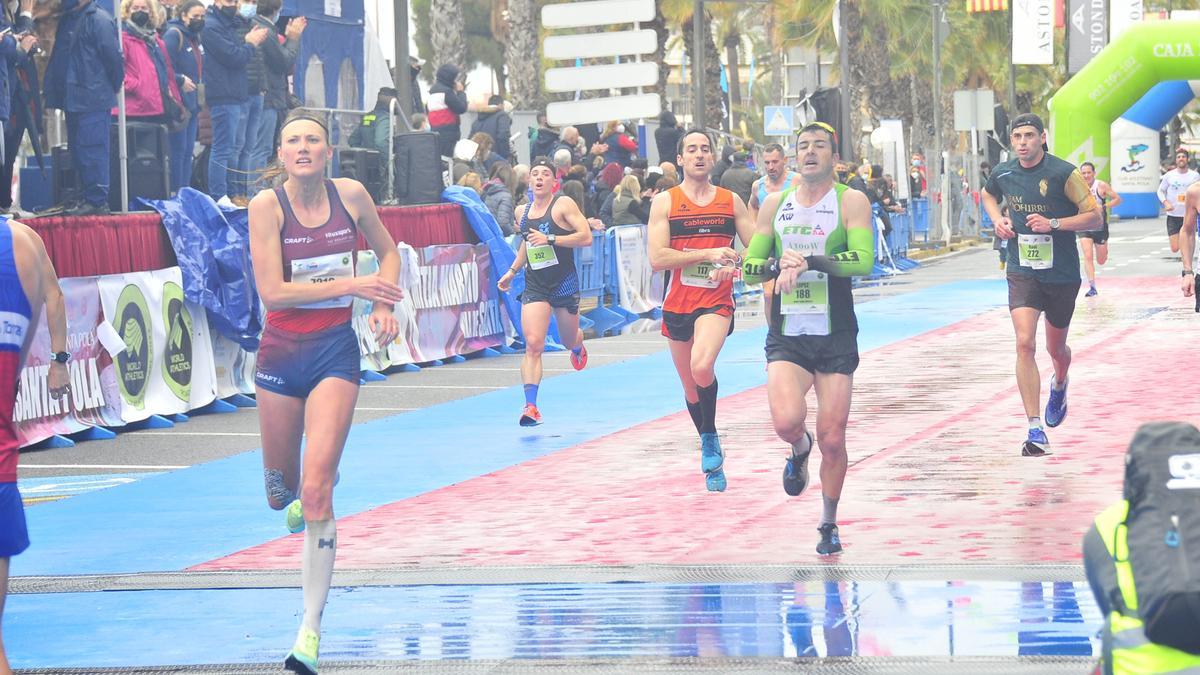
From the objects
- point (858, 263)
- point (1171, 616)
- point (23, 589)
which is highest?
point (858, 263)

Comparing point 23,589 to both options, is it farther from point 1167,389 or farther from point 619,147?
point 619,147

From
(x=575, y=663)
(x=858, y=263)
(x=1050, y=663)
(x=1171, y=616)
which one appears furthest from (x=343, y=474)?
(x=1171, y=616)

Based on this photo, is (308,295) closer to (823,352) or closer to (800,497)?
(823,352)

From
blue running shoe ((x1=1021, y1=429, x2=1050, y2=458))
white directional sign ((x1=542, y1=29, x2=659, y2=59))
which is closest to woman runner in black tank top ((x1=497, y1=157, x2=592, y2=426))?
blue running shoe ((x1=1021, y1=429, x2=1050, y2=458))

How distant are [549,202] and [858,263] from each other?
6613 mm

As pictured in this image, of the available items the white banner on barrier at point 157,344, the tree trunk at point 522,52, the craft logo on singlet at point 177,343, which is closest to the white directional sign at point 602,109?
the white banner on barrier at point 157,344

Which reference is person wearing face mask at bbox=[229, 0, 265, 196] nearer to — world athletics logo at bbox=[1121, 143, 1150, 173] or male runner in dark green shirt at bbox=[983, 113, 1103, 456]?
male runner in dark green shirt at bbox=[983, 113, 1103, 456]

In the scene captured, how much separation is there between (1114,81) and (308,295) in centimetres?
2271

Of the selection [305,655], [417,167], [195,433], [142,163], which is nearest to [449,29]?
[417,167]

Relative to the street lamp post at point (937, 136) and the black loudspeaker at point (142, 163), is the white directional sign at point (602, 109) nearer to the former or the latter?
the black loudspeaker at point (142, 163)

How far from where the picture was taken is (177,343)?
608 inches

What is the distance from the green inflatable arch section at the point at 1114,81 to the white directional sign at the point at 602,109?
23.8ft

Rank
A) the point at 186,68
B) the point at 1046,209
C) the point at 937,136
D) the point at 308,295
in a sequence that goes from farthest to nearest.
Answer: the point at 937,136
the point at 186,68
the point at 1046,209
the point at 308,295

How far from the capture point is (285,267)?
738 cm
